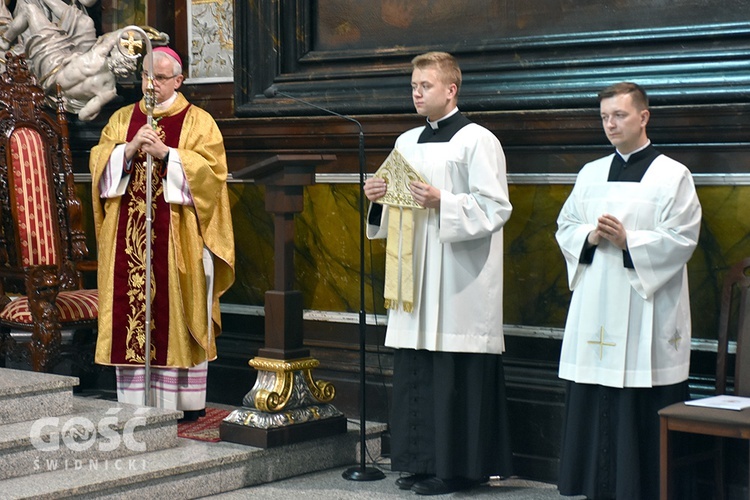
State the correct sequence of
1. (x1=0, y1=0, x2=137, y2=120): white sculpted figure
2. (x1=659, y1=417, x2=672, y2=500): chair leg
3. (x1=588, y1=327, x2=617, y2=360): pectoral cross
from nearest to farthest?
(x1=659, y1=417, x2=672, y2=500): chair leg → (x1=588, y1=327, x2=617, y2=360): pectoral cross → (x1=0, y1=0, x2=137, y2=120): white sculpted figure

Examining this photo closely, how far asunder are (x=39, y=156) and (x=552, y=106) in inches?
119

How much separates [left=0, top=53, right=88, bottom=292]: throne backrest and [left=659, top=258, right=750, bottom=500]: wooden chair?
3623 mm

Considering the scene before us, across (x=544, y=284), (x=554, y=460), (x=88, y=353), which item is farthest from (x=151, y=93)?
(x=554, y=460)

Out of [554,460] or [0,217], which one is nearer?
[554,460]

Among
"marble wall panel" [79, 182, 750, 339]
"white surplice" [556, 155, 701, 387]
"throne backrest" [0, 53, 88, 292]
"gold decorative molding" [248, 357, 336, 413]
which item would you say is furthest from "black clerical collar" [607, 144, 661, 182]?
"throne backrest" [0, 53, 88, 292]

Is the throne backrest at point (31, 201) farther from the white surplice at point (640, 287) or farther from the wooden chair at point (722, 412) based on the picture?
the wooden chair at point (722, 412)

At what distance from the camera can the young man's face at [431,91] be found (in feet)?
19.3


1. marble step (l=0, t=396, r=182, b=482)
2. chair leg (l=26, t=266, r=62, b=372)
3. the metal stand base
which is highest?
chair leg (l=26, t=266, r=62, b=372)

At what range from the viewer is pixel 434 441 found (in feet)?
19.7

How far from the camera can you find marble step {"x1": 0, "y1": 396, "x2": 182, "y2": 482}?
552 centimetres

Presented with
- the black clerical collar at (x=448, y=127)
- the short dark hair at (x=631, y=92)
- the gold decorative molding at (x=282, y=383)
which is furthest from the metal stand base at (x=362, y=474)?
the short dark hair at (x=631, y=92)

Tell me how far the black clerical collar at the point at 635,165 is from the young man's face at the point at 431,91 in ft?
2.99

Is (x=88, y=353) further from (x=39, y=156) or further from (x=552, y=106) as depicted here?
(x=552, y=106)

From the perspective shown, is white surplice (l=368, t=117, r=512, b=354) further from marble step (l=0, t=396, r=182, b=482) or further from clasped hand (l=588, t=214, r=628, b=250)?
marble step (l=0, t=396, r=182, b=482)
